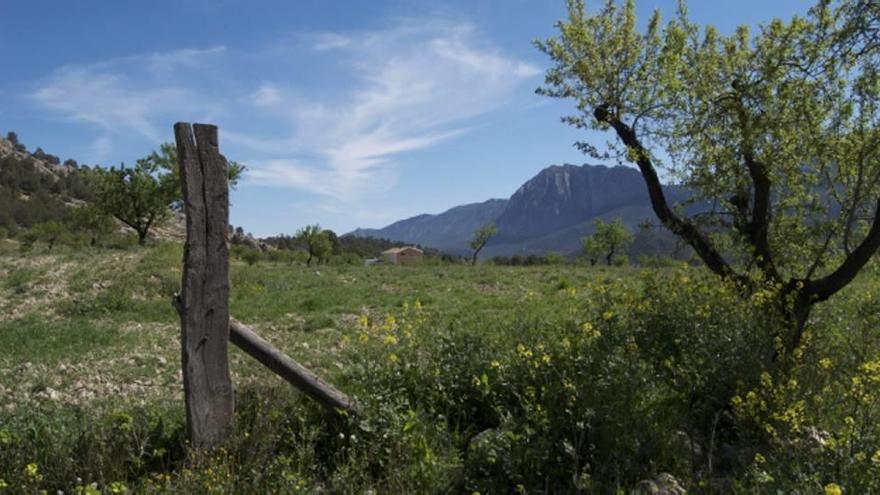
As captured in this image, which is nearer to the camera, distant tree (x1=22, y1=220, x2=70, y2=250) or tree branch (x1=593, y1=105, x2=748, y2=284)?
tree branch (x1=593, y1=105, x2=748, y2=284)

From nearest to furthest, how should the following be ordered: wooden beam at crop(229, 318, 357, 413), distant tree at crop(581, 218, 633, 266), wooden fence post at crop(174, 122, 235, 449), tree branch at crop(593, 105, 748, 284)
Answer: wooden fence post at crop(174, 122, 235, 449) → wooden beam at crop(229, 318, 357, 413) → tree branch at crop(593, 105, 748, 284) → distant tree at crop(581, 218, 633, 266)

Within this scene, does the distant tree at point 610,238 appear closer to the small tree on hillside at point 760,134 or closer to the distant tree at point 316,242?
the distant tree at point 316,242

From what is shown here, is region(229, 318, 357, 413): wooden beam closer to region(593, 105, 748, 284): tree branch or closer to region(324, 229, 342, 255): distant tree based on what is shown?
region(593, 105, 748, 284): tree branch

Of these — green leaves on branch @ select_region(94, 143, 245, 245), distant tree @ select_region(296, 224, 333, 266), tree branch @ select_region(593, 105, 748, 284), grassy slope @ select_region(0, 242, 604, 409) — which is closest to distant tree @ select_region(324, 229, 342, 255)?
distant tree @ select_region(296, 224, 333, 266)

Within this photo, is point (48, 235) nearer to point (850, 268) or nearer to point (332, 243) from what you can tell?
point (332, 243)

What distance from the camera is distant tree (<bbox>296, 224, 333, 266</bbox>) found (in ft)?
202

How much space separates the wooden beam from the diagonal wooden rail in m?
0.32

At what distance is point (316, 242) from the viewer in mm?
Answer: 61812

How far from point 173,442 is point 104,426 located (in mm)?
609

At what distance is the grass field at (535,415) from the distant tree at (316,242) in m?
53.1

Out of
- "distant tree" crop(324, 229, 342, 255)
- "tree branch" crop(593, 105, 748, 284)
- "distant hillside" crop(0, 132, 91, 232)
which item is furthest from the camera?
"distant hillside" crop(0, 132, 91, 232)

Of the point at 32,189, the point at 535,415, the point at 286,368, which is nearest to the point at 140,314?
the point at 286,368

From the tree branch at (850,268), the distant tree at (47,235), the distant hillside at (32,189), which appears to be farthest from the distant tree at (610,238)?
the distant hillside at (32,189)

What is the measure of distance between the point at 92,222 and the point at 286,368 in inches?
2062
